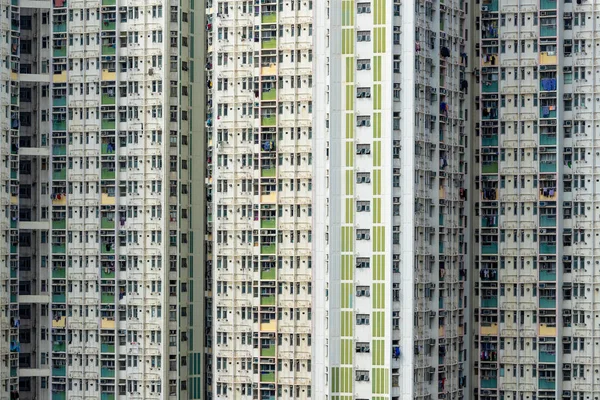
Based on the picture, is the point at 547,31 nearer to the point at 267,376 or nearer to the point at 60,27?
the point at 267,376

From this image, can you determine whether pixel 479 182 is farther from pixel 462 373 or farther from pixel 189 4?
pixel 189 4

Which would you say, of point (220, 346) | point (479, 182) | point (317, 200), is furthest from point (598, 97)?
point (220, 346)

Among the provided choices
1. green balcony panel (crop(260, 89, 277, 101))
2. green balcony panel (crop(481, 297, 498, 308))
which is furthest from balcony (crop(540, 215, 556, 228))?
green balcony panel (crop(260, 89, 277, 101))

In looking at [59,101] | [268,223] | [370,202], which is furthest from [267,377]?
[59,101]

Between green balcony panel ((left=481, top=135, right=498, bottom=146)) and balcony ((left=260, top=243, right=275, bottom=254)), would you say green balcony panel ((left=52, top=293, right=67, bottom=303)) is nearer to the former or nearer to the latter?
balcony ((left=260, top=243, right=275, bottom=254))

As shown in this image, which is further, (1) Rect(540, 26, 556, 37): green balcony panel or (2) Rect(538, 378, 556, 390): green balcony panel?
(1) Rect(540, 26, 556, 37): green balcony panel

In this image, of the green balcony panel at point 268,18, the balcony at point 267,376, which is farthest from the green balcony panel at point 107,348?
the green balcony panel at point 268,18
